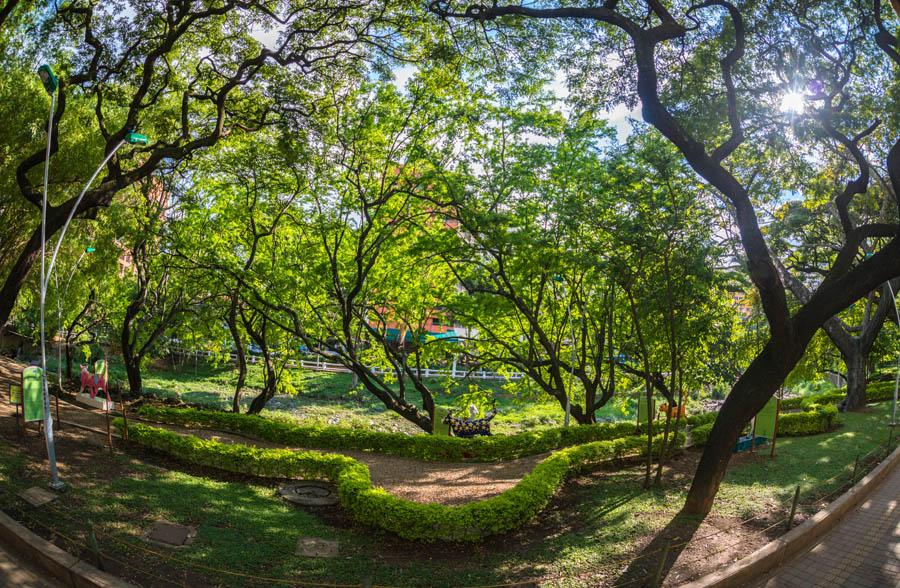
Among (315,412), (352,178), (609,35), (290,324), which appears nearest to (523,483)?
(609,35)

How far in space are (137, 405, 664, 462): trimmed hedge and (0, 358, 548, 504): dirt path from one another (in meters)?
0.21

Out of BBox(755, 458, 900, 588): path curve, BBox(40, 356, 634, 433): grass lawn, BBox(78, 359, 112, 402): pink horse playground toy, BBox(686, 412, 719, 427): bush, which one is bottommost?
BBox(40, 356, 634, 433): grass lawn

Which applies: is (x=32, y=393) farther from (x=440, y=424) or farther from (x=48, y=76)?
(x=440, y=424)

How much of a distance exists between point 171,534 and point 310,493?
3.20 m

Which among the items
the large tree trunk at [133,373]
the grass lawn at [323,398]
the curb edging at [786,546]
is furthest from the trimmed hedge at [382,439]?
the grass lawn at [323,398]

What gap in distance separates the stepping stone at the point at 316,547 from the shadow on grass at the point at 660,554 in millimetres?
3858

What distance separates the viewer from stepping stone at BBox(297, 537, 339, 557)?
8031 millimetres

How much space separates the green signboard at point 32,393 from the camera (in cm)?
1009

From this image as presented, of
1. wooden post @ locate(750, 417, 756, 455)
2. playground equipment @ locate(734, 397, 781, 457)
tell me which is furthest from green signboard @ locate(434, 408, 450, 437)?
wooden post @ locate(750, 417, 756, 455)

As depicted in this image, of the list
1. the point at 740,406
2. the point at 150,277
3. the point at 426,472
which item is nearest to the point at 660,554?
the point at 740,406

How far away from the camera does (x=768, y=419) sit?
1422cm

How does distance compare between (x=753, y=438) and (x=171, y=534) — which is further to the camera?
(x=753, y=438)

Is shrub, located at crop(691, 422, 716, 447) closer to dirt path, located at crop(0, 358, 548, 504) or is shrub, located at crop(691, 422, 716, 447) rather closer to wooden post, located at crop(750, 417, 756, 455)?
wooden post, located at crop(750, 417, 756, 455)

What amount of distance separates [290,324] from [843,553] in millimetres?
15964
